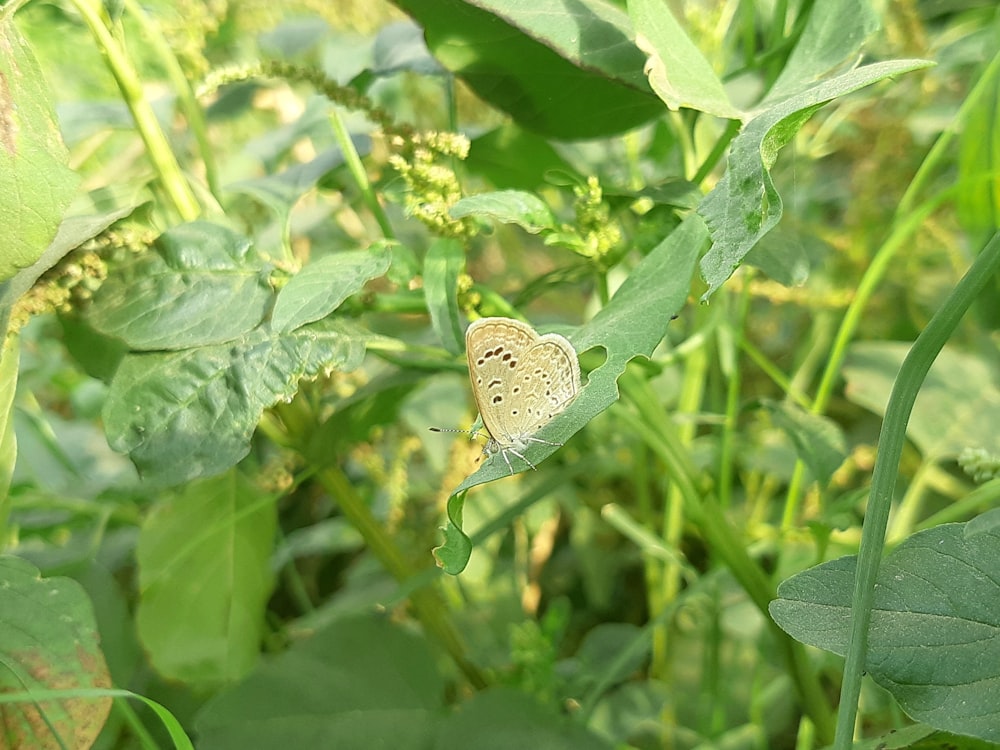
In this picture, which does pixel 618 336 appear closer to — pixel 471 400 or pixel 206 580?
pixel 206 580

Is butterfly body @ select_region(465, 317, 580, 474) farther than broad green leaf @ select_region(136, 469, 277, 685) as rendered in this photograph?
No

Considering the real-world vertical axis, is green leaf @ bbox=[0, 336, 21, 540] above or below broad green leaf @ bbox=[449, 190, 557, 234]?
below

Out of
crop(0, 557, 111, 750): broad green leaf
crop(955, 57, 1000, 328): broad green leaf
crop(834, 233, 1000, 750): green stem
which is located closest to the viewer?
crop(834, 233, 1000, 750): green stem

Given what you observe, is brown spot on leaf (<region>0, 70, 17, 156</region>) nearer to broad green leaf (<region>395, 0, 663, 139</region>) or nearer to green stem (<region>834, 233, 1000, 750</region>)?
broad green leaf (<region>395, 0, 663, 139</region>)

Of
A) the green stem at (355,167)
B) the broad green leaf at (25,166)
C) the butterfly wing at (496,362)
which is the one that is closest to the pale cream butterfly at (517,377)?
the butterfly wing at (496,362)

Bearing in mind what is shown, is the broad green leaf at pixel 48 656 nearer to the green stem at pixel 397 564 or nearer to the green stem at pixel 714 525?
the green stem at pixel 397 564

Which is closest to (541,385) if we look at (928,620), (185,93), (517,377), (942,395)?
(517,377)

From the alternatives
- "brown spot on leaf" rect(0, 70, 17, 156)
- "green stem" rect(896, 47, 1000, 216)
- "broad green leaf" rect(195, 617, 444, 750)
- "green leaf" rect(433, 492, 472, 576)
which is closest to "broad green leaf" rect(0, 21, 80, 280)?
"brown spot on leaf" rect(0, 70, 17, 156)
